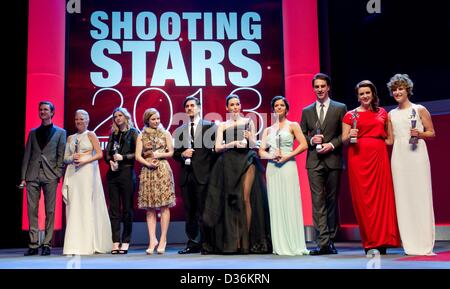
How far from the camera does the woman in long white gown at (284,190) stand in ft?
16.6

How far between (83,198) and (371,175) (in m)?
3.10

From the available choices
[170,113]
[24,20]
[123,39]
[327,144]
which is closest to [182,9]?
[123,39]

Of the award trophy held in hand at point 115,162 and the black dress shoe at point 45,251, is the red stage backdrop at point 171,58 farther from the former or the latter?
the black dress shoe at point 45,251

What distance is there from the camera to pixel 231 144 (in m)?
5.32

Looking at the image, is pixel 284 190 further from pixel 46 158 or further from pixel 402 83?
pixel 46 158

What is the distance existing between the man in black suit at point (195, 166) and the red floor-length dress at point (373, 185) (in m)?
1.59

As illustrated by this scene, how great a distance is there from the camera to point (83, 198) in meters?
5.72

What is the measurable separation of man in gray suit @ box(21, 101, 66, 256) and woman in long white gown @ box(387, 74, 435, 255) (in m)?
3.62

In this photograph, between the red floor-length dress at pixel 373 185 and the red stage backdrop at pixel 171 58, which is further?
the red stage backdrop at pixel 171 58

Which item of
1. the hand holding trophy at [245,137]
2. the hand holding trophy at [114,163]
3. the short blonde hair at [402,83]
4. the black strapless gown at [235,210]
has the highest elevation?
the short blonde hair at [402,83]

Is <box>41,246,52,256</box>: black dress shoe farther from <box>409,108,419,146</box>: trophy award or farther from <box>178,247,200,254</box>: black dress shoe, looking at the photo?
<box>409,108,419,146</box>: trophy award

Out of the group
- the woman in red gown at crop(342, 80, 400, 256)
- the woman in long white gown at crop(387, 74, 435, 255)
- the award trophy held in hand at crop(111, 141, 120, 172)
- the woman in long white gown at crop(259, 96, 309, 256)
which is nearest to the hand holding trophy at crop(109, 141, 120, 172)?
the award trophy held in hand at crop(111, 141, 120, 172)

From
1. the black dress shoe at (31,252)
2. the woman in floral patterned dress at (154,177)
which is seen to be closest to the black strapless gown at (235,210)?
the woman in floral patterned dress at (154,177)

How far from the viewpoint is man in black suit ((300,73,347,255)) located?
502 cm
